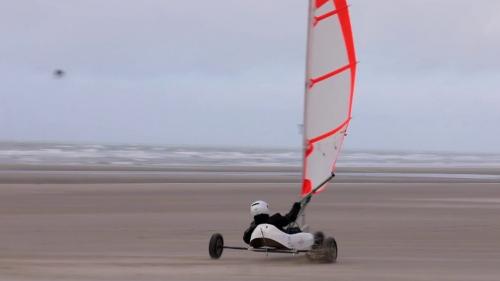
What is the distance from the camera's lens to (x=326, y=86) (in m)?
11.4

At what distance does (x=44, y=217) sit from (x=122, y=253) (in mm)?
4899

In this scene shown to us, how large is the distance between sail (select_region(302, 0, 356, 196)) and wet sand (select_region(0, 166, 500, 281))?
4.17ft

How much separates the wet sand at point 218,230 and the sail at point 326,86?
1.27 m

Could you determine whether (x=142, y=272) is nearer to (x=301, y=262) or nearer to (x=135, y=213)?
(x=301, y=262)

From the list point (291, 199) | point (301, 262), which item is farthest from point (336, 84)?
point (291, 199)

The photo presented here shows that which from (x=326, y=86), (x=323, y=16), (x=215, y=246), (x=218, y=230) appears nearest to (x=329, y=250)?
(x=215, y=246)

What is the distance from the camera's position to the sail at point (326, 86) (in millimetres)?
11258

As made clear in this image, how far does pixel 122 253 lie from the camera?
37.1 feet

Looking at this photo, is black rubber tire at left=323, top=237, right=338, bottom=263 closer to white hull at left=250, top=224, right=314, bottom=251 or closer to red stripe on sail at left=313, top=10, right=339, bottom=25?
white hull at left=250, top=224, right=314, bottom=251

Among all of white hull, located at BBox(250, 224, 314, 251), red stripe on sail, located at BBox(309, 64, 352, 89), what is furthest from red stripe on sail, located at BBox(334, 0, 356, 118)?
white hull, located at BBox(250, 224, 314, 251)

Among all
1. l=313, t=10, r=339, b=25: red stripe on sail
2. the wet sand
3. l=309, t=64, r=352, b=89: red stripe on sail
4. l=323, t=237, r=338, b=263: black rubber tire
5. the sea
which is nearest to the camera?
the wet sand

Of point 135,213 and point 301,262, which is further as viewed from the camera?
point 135,213

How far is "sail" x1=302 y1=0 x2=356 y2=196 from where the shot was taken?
36.9 ft

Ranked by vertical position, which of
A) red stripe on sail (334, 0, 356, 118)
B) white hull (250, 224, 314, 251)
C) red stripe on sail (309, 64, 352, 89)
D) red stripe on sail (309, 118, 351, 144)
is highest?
red stripe on sail (334, 0, 356, 118)
